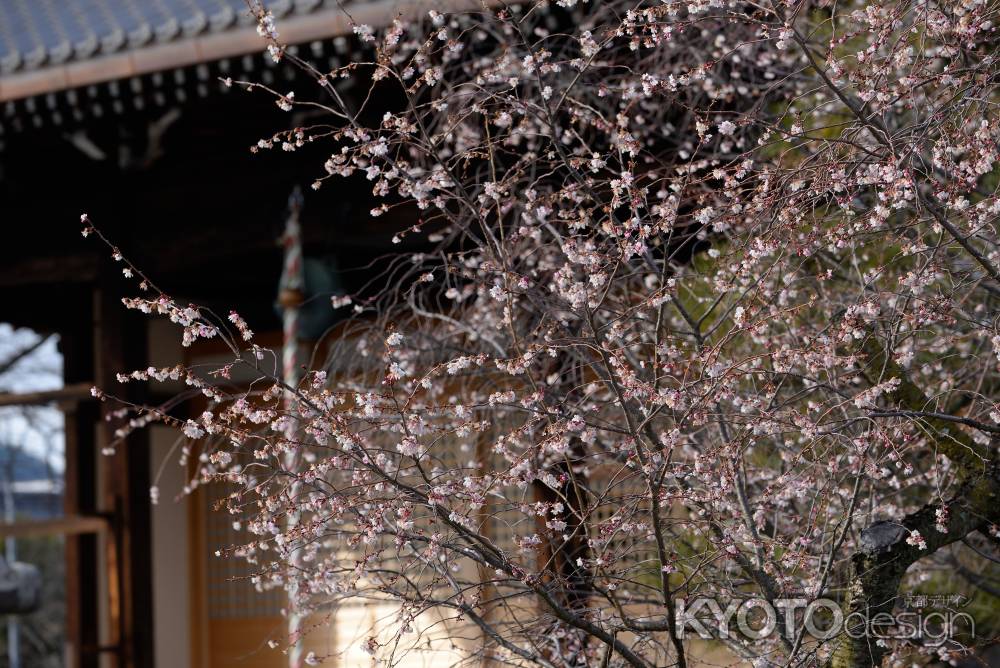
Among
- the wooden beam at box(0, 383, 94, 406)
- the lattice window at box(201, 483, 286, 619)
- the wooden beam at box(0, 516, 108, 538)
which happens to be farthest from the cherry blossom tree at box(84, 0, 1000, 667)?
the lattice window at box(201, 483, 286, 619)

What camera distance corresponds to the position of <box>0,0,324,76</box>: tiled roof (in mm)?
5766

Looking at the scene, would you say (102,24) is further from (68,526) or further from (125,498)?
(68,526)

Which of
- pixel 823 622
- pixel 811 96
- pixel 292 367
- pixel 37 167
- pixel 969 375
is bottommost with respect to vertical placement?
pixel 823 622

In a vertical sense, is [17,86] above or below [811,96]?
A: above

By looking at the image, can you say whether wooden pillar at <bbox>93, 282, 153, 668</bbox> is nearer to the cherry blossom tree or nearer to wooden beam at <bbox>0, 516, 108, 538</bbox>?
wooden beam at <bbox>0, 516, 108, 538</bbox>

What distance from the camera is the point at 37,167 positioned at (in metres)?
7.00

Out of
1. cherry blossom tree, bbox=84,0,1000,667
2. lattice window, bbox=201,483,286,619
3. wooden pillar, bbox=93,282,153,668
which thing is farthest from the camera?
lattice window, bbox=201,483,286,619

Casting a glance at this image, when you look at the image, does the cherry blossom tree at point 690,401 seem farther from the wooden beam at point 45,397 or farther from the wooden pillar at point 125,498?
the wooden beam at point 45,397

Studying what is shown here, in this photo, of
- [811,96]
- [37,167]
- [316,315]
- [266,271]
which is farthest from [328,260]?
[811,96]

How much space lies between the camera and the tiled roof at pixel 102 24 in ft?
18.9

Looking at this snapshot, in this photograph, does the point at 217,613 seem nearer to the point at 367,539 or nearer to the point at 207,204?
the point at 207,204

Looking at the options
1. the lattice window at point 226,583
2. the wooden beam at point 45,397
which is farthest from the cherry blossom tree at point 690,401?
the lattice window at point 226,583

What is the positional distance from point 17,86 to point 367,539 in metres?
4.19

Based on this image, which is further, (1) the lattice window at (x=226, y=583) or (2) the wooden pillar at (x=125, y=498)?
(1) the lattice window at (x=226, y=583)
